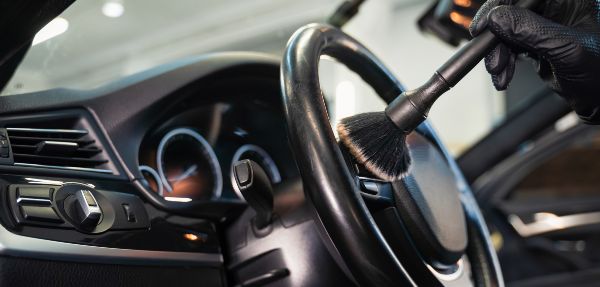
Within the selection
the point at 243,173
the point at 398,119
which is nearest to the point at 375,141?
the point at 398,119

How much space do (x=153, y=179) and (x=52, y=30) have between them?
0.77 ft

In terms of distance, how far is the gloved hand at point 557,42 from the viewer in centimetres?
62

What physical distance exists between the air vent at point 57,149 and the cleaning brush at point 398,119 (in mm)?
325

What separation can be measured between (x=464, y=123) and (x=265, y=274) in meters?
4.13

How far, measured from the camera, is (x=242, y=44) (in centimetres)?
437

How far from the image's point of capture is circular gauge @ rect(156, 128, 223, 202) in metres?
0.89

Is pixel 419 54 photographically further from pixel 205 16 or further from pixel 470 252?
pixel 470 252

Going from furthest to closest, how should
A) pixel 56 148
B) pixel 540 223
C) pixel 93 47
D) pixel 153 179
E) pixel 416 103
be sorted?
pixel 540 223 → pixel 93 47 → pixel 153 179 → pixel 56 148 → pixel 416 103

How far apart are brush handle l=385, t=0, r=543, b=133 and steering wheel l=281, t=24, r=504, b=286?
0.23 ft

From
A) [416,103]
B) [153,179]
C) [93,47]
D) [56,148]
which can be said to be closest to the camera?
[416,103]

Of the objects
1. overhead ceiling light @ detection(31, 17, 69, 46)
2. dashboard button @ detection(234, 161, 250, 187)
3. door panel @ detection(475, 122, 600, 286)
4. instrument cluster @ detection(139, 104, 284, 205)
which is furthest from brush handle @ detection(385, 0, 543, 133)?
door panel @ detection(475, 122, 600, 286)

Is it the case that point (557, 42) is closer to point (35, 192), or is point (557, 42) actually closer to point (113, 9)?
point (35, 192)

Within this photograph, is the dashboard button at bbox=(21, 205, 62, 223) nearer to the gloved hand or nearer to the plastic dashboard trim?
the plastic dashboard trim

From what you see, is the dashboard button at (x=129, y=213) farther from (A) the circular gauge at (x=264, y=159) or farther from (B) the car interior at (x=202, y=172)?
(A) the circular gauge at (x=264, y=159)
